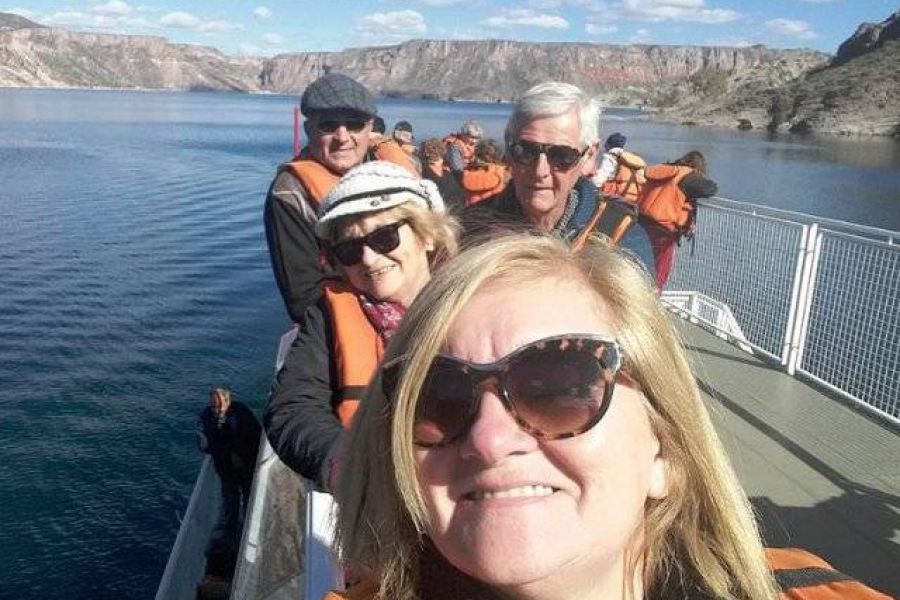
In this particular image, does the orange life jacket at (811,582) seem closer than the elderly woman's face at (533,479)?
No

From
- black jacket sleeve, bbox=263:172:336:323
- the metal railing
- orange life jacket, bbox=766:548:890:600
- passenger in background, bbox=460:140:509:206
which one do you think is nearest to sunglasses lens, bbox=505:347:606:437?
orange life jacket, bbox=766:548:890:600

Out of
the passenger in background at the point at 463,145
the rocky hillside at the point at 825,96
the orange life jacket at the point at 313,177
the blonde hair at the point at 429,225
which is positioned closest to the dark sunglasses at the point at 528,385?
the blonde hair at the point at 429,225

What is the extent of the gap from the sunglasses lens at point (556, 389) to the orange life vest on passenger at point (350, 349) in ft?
3.14

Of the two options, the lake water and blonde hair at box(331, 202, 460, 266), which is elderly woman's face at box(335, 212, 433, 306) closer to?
blonde hair at box(331, 202, 460, 266)

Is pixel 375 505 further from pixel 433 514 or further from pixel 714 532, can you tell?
pixel 714 532

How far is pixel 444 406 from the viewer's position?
1.13 meters

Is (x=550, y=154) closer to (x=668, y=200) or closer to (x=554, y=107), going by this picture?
(x=554, y=107)

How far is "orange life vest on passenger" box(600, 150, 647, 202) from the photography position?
6.64 meters

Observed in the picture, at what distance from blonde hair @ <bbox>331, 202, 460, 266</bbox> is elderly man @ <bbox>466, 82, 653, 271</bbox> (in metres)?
0.38

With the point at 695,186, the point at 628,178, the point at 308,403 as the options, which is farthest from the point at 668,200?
the point at 308,403

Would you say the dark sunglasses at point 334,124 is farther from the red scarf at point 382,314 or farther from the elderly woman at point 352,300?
the red scarf at point 382,314

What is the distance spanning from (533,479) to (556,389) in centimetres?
13

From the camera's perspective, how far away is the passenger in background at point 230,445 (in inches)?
193

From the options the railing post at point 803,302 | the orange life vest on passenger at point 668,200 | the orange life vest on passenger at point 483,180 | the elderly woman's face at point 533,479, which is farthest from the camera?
the orange life vest on passenger at point 483,180
